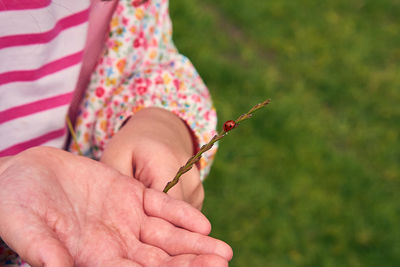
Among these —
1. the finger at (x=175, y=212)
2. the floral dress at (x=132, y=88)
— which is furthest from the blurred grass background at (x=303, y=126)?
the finger at (x=175, y=212)

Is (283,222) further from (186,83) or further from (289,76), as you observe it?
(186,83)

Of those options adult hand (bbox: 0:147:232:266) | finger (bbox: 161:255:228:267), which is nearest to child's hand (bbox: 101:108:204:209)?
adult hand (bbox: 0:147:232:266)

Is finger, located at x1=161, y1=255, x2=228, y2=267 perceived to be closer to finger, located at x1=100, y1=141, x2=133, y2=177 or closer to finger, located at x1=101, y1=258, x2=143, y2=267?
finger, located at x1=101, y1=258, x2=143, y2=267

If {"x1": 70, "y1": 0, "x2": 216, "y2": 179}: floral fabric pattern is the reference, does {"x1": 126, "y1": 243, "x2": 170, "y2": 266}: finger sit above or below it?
below

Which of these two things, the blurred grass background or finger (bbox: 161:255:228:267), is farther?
the blurred grass background

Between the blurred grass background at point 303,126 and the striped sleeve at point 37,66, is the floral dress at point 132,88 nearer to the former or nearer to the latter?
the striped sleeve at point 37,66

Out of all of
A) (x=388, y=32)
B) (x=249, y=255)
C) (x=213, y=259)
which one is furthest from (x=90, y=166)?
(x=388, y=32)
